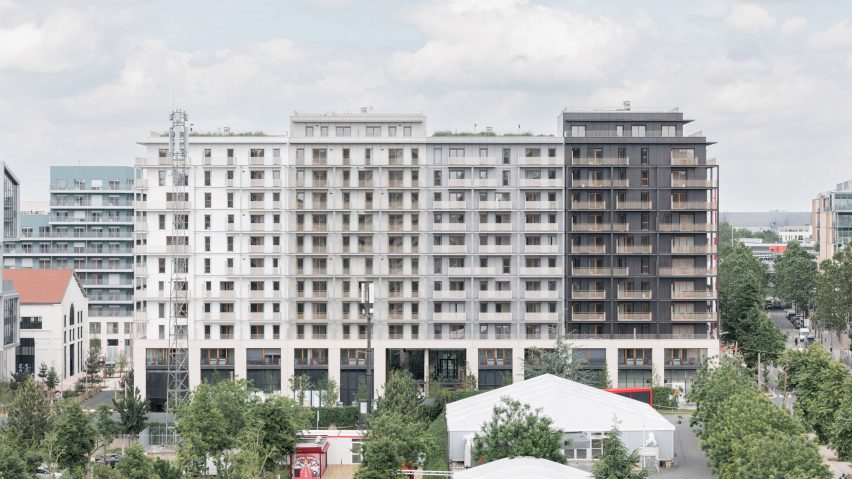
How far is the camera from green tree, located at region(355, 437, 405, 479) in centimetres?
5381

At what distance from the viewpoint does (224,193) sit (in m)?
106

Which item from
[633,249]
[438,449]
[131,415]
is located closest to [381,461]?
[438,449]

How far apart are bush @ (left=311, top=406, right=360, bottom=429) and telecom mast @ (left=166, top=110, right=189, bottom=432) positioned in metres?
12.3

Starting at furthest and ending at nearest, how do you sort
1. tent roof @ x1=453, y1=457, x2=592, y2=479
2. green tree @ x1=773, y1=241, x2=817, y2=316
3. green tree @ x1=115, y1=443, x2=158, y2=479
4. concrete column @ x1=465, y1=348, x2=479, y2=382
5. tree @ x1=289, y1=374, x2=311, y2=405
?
green tree @ x1=773, y1=241, x2=817, y2=316 → concrete column @ x1=465, y1=348, x2=479, y2=382 → tree @ x1=289, y1=374, x2=311, y2=405 → green tree @ x1=115, y1=443, x2=158, y2=479 → tent roof @ x1=453, y1=457, x2=592, y2=479

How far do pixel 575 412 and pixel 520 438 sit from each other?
1217 centimetres

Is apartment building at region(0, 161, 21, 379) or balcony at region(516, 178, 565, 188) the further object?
apartment building at region(0, 161, 21, 379)

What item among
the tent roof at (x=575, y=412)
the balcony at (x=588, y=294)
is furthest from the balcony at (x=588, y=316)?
the tent roof at (x=575, y=412)

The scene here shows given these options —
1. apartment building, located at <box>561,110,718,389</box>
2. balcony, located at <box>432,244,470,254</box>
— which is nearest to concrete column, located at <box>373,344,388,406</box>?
balcony, located at <box>432,244,470,254</box>

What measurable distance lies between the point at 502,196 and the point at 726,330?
37806 millimetres

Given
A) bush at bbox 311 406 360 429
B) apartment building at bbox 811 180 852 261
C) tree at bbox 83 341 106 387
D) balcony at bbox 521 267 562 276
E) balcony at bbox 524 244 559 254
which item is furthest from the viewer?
apartment building at bbox 811 180 852 261

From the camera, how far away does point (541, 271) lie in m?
107

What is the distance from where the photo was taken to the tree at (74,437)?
63.9m

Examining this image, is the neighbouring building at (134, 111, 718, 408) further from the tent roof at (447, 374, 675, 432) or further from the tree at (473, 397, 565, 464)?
the tree at (473, 397, 565, 464)

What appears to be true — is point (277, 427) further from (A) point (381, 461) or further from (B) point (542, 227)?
(B) point (542, 227)
